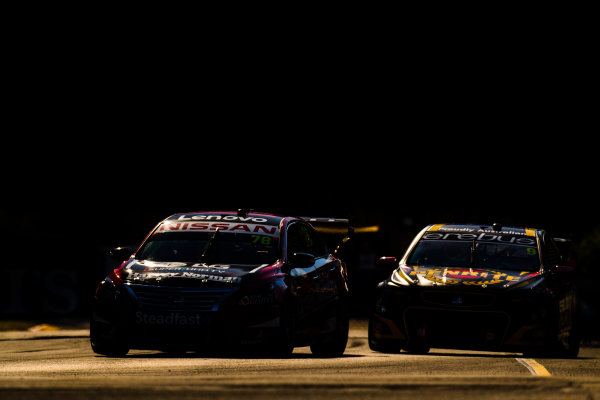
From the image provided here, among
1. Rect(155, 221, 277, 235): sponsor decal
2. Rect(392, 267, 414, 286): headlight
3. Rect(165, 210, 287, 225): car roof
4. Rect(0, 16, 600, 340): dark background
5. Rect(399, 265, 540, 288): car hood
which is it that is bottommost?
Rect(0, 16, 600, 340): dark background

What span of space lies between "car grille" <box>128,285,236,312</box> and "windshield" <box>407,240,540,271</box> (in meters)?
3.56

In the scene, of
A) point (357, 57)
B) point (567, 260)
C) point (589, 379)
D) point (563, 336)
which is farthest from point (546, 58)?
point (589, 379)

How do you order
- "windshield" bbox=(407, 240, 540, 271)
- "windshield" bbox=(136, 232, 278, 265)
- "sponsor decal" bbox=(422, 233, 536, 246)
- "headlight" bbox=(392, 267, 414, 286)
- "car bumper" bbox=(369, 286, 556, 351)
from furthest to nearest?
"sponsor decal" bbox=(422, 233, 536, 246) → "windshield" bbox=(407, 240, 540, 271) → "headlight" bbox=(392, 267, 414, 286) → "car bumper" bbox=(369, 286, 556, 351) → "windshield" bbox=(136, 232, 278, 265)

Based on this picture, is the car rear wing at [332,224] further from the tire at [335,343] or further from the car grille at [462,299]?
the car grille at [462,299]

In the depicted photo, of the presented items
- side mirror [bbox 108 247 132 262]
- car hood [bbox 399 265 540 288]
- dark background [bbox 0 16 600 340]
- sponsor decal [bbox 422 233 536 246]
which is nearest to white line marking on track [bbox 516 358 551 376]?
A: car hood [bbox 399 265 540 288]

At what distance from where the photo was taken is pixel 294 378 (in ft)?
27.5

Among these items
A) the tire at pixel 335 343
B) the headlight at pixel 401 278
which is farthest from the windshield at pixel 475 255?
the tire at pixel 335 343

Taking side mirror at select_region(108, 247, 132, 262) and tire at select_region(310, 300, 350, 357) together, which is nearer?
side mirror at select_region(108, 247, 132, 262)

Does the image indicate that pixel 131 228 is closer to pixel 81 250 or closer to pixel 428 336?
pixel 81 250

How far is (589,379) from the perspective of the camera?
8.77 metres

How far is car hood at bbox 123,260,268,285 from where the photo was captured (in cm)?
1139

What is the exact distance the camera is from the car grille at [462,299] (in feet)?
42.6

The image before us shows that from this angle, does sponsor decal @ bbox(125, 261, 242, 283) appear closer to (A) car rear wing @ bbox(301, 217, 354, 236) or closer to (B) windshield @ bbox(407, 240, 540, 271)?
(B) windshield @ bbox(407, 240, 540, 271)

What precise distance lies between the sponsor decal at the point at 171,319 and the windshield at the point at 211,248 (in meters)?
1.06
